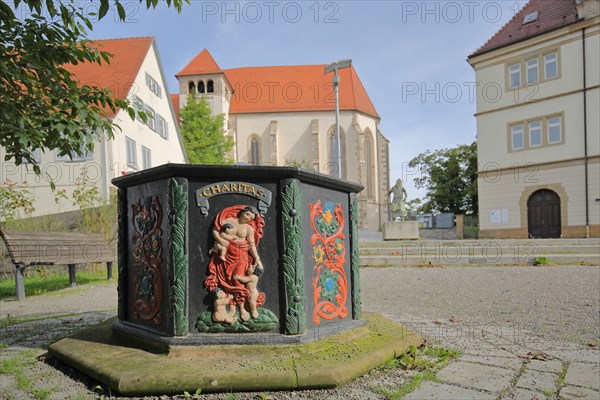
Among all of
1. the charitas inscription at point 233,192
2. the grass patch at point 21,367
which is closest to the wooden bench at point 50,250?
the grass patch at point 21,367

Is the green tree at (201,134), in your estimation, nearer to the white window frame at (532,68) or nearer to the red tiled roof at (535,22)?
the red tiled roof at (535,22)

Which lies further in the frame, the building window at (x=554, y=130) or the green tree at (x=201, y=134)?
the green tree at (x=201, y=134)

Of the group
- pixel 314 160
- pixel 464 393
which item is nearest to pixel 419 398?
pixel 464 393

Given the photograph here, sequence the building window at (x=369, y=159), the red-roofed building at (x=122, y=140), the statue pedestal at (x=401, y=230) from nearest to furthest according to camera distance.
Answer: the statue pedestal at (x=401, y=230) → the red-roofed building at (x=122, y=140) → the building window at (x=369, y=159)

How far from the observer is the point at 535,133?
25609mm

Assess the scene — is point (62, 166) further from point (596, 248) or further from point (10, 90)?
point (596, 248)

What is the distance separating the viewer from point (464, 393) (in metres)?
2.91

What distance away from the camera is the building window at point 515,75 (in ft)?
86.1

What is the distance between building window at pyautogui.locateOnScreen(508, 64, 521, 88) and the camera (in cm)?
2625

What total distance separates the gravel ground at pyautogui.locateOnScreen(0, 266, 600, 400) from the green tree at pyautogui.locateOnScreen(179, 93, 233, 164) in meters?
28.3

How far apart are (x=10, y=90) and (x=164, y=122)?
88.2ft

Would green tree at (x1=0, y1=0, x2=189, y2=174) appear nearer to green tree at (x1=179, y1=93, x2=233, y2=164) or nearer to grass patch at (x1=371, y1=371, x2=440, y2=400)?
grass patch at (x1=371, y1=371, x2=440, y2=400)

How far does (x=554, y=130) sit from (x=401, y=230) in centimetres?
1215

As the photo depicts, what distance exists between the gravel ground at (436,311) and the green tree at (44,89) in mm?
1993
